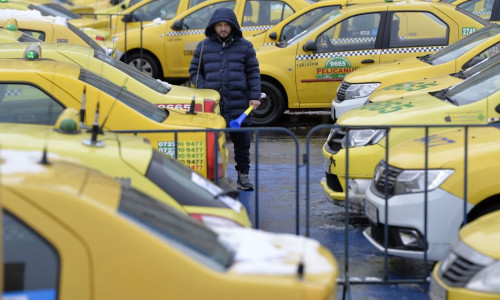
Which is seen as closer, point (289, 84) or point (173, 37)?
point (289, 84)

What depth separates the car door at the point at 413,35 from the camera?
47.1 feet

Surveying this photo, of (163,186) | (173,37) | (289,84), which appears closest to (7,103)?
(163,186)

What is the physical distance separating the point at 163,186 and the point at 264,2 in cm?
1225

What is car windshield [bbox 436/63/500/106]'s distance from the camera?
902cm

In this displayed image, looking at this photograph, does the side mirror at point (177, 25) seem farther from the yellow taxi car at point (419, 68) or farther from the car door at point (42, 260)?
→ the car door at point (42, 260)

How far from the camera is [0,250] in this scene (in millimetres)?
3805

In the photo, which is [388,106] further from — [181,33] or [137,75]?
[181,33]

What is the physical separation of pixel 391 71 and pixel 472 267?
23.6ft

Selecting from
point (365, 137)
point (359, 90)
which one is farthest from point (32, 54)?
point (359, 90)

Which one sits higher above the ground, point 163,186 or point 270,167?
point 163,186

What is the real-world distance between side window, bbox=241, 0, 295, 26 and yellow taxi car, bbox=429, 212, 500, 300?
11.8 m

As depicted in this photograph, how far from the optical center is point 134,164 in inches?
225

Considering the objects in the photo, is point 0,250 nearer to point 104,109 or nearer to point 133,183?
point 133,183

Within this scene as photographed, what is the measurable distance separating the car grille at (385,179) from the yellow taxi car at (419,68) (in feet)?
16.3
